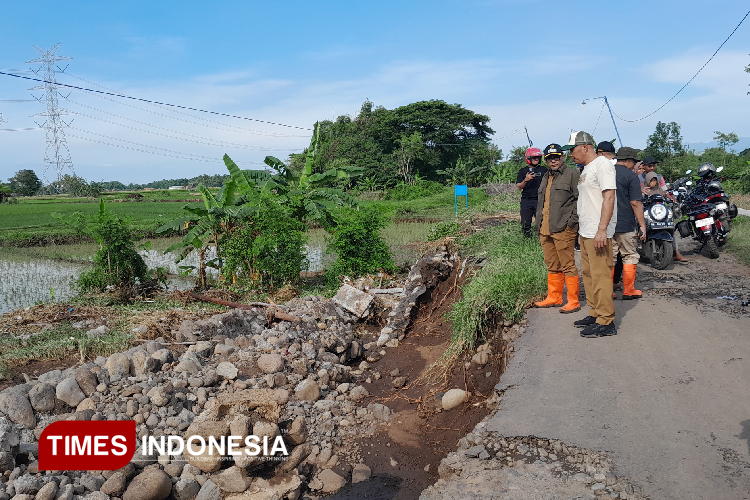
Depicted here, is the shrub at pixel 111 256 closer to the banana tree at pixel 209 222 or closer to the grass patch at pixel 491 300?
the banana tree at pixel 209 222

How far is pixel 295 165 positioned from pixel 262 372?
38.8m

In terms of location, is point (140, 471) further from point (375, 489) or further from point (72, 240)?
point (72, 240)

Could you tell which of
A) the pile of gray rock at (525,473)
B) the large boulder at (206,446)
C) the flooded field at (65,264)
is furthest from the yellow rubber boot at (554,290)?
the flooded field at (65,264)

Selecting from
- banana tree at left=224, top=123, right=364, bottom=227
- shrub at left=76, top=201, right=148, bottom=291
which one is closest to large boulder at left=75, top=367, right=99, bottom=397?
shrub at left=76, top=201, right=148, bottom=291

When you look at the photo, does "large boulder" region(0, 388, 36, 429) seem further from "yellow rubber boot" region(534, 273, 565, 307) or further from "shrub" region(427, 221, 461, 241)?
"shrub" region(427, 221, 461, 241)

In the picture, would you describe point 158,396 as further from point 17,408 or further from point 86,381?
point 17,408

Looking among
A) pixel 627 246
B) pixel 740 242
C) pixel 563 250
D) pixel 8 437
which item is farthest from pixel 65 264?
pixel 740 242

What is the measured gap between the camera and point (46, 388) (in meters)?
5.02

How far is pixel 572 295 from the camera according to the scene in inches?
219

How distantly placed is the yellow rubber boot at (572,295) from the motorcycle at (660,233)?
2.94 meters

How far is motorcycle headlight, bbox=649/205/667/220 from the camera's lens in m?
7.79

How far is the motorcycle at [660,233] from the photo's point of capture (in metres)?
7.71

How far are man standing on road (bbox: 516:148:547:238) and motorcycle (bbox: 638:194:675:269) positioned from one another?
1573mm

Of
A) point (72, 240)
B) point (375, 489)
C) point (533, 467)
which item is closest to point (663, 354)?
point (533, 467)
